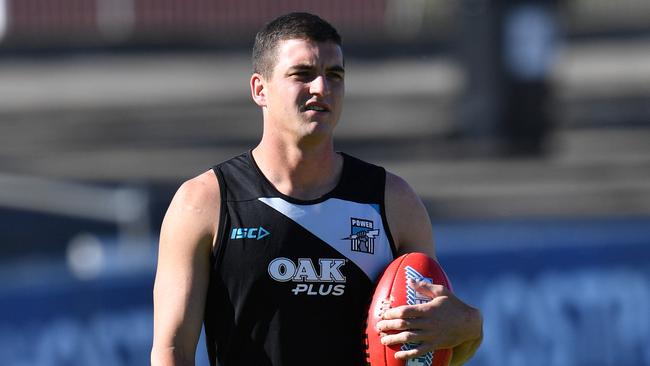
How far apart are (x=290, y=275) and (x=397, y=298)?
1.11 ft

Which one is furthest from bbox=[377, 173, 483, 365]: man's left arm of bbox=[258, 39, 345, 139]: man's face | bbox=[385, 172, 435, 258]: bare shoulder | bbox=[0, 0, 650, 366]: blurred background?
bbox=[0, 0, 650, 366]: blurred background

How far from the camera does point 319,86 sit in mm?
4008

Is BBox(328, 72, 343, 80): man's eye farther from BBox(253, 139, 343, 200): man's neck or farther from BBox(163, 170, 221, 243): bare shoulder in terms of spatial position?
BBox(163, 170, 221, 243): bare shoulder

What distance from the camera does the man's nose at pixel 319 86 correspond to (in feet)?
13.1

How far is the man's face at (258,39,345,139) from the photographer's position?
4027 millimetres

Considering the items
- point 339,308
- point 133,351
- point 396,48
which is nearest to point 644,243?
point 133,351

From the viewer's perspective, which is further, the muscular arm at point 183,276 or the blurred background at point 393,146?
the blurred background at point 393,146

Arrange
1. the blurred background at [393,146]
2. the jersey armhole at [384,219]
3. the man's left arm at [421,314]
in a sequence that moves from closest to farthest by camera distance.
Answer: the man's left arm at [421,314]
the jersey armhole at [384,219]
the blurred background at [393,146]

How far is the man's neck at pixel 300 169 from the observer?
418 cm

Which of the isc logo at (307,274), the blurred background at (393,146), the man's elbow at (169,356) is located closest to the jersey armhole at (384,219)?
the isc logo at (307,274)

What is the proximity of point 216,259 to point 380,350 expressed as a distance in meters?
0.57

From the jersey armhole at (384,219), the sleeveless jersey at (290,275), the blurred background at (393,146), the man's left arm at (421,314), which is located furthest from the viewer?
the blurred background at (393,146)

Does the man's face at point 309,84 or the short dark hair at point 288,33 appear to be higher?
the short dark hair at point 288,33

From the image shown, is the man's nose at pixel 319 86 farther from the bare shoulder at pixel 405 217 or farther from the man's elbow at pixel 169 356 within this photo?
the man's elbow at pixel 169 356
